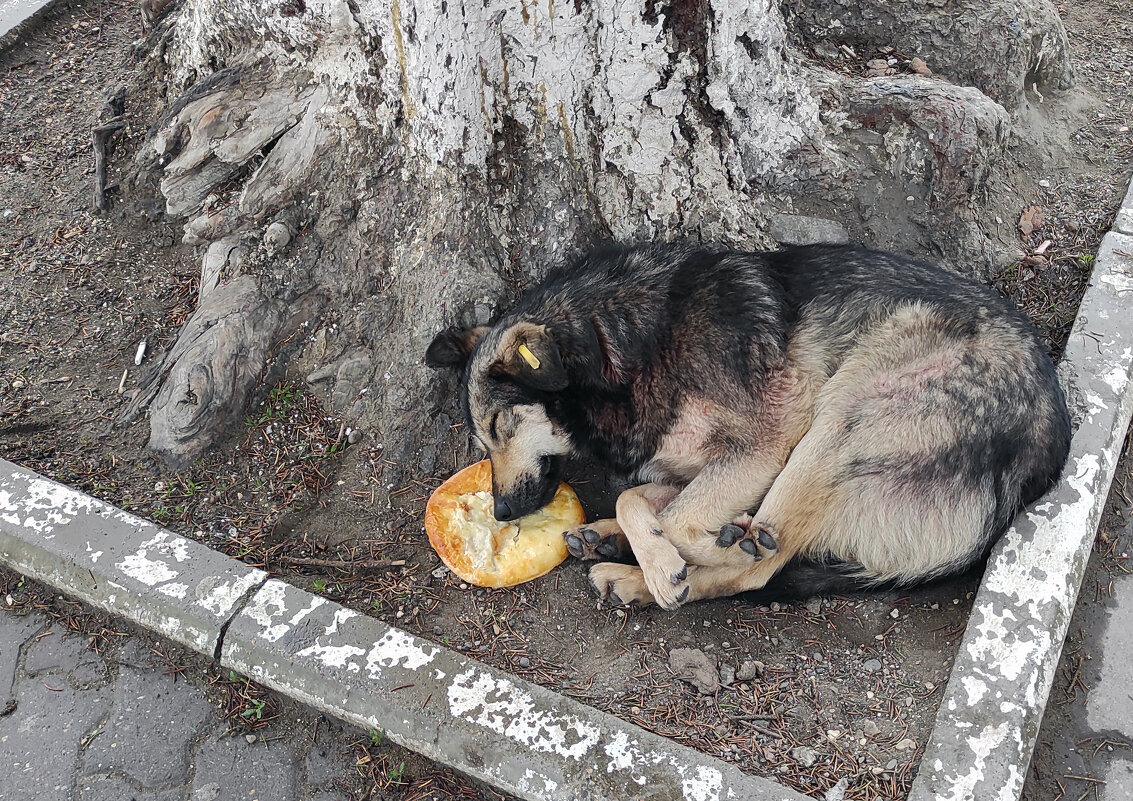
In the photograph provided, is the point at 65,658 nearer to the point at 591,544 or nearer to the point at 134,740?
the point at 134,740

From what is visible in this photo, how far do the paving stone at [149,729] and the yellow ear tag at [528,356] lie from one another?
177 cm

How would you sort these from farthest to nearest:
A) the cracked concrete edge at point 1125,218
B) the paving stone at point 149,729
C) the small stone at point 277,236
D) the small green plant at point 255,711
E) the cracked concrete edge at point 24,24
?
the cracked concrete edge at point 24,24 < the cracked concrete edge at point 1125,218 < the small stone at point 277,236 < the small green plant at point 255,711 < the paving stone at point 149,729

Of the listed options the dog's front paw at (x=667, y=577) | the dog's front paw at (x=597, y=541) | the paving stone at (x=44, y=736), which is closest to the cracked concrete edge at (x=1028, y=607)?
the dog's front paw at (x=667, y=577)

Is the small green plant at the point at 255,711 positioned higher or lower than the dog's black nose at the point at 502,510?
lower

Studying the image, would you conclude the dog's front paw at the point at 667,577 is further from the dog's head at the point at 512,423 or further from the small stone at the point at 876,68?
the small stone at the point at 876,68

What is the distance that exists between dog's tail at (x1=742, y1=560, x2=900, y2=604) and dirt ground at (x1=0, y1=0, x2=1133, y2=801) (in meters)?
0.07

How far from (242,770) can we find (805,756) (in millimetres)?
1963

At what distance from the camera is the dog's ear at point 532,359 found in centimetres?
331

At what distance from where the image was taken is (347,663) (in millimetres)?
2955

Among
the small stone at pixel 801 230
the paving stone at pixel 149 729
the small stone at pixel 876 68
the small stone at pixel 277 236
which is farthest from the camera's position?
the small stone at pixel 876 68

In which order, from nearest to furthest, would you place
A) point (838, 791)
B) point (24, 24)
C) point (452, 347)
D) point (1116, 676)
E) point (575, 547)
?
1. point (838, 791)
2. point (1116, 676)
3. point (575, 547)
4. point (452, 347)
5. point (24, 24)

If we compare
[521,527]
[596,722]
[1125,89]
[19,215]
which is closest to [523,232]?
[521,527]

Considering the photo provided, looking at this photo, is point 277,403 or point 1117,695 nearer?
point 1117,695

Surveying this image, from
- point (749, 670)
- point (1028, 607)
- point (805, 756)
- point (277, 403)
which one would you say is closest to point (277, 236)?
point (277, 403)
